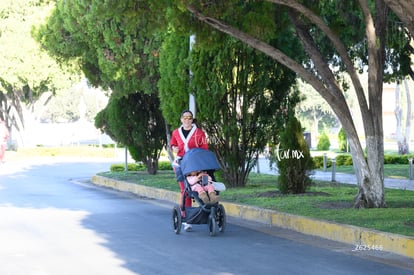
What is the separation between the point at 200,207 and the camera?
1412 cm

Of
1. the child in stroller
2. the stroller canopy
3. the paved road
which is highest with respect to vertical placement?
the stroller canopy

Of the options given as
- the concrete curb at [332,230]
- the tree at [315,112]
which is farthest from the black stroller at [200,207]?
the tree at [315,112]

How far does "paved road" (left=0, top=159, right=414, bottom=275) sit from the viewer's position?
1052 centimetres

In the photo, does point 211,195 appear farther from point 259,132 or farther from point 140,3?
point 259,132

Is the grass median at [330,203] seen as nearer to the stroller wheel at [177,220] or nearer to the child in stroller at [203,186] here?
the child in stroller at [203,186]

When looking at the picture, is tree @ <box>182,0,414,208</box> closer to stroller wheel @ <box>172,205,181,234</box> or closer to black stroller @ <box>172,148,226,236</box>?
black stroller @ <box>172,148,226,236</box>

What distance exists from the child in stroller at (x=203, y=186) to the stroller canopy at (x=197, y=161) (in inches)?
6.1

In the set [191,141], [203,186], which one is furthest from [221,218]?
[191,141]

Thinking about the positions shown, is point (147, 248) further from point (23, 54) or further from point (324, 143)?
point (324, 143)

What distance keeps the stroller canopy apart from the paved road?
999 mm

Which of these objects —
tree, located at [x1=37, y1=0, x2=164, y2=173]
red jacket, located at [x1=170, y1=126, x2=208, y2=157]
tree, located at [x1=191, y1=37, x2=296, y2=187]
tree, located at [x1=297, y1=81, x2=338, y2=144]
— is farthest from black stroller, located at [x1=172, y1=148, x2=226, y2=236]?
tree, located at [x1=297, y1=81, x2=338, y2=144]

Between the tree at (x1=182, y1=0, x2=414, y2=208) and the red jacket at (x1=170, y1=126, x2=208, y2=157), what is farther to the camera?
the tree at (x1=182, y1=0, x2=414, y2=208)

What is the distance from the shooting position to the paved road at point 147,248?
10.5 m

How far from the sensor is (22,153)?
173 ft
